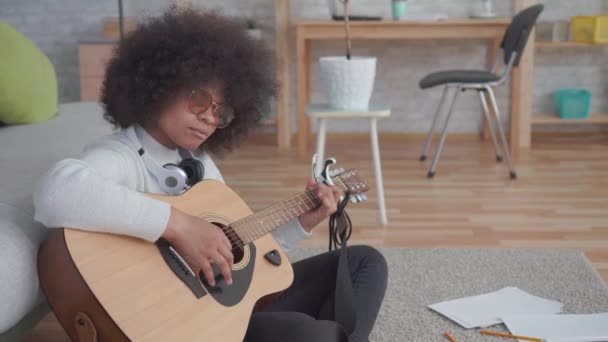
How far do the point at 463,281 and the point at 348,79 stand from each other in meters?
0.87

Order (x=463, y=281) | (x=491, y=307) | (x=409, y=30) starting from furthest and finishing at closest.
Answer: (x=409, y=30), (x=463, y=281), (x=491, y=307)

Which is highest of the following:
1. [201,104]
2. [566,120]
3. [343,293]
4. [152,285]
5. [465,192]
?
[201,104]

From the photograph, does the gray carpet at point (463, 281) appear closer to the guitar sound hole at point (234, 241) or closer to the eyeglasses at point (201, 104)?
the guitar sound hole at point (234, 241)

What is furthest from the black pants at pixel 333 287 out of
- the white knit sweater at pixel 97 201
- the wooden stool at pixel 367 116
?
the wooden stool at pixel 367 116

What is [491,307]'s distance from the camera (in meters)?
2.00

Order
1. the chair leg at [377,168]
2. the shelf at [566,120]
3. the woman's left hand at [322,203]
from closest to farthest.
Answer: the woman's left hand at [322,203]
the chair leg at [377,168]
the shelf at [566,120]

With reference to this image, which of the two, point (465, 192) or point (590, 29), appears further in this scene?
point (590, 29)

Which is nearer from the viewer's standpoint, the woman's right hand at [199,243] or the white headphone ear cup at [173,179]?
the woman's right hand at [199,243]

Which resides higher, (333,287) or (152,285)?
(152,285)

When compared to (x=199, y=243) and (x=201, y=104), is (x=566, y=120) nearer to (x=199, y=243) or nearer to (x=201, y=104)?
(x=201, y=104)

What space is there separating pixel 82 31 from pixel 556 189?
3.02m

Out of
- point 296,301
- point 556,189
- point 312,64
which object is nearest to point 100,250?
point 296,301

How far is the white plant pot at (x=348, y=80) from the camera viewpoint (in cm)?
270

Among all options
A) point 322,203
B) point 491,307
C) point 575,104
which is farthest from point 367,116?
point 575,104
